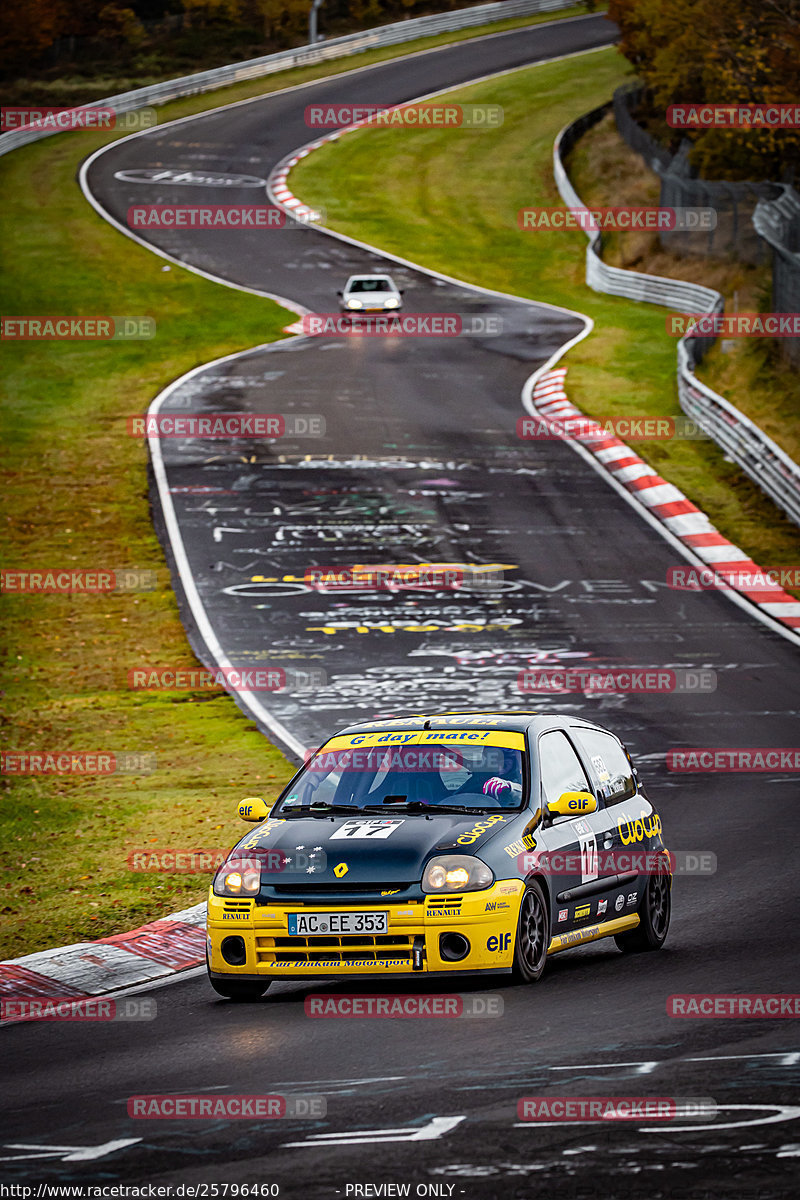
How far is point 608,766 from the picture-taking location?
10789 millimetres

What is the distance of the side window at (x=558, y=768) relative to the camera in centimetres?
994

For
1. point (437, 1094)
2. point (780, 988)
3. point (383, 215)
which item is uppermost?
point (437, 1094)

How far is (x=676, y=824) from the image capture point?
44.5 ft

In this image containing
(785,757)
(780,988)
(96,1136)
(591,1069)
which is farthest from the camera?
(785,757)

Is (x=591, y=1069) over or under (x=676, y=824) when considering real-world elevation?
over

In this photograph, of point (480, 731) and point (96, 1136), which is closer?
point (96, 1136)

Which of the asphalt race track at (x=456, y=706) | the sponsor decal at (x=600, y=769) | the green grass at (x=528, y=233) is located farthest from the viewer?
the green grass at (x=528, y=233)

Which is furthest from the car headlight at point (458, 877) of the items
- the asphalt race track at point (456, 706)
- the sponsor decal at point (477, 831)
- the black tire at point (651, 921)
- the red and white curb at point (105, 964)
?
the red and white curb at point (105, 964)

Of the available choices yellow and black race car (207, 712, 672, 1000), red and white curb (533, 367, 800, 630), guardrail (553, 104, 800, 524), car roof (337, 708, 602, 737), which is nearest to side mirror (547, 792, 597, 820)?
Result: yellow and black race car (207, 712, 672, 1000)

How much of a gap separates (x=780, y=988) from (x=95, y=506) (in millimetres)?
21677

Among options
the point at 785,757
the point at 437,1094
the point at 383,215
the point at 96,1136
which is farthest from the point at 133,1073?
the point at 383,215

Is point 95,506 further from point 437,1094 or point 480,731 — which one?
point 437,1094

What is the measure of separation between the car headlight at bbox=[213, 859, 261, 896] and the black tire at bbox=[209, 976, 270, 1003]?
46 cm

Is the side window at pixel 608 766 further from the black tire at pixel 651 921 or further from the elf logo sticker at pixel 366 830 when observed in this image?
the elf logo sticker at pixel 366 830
